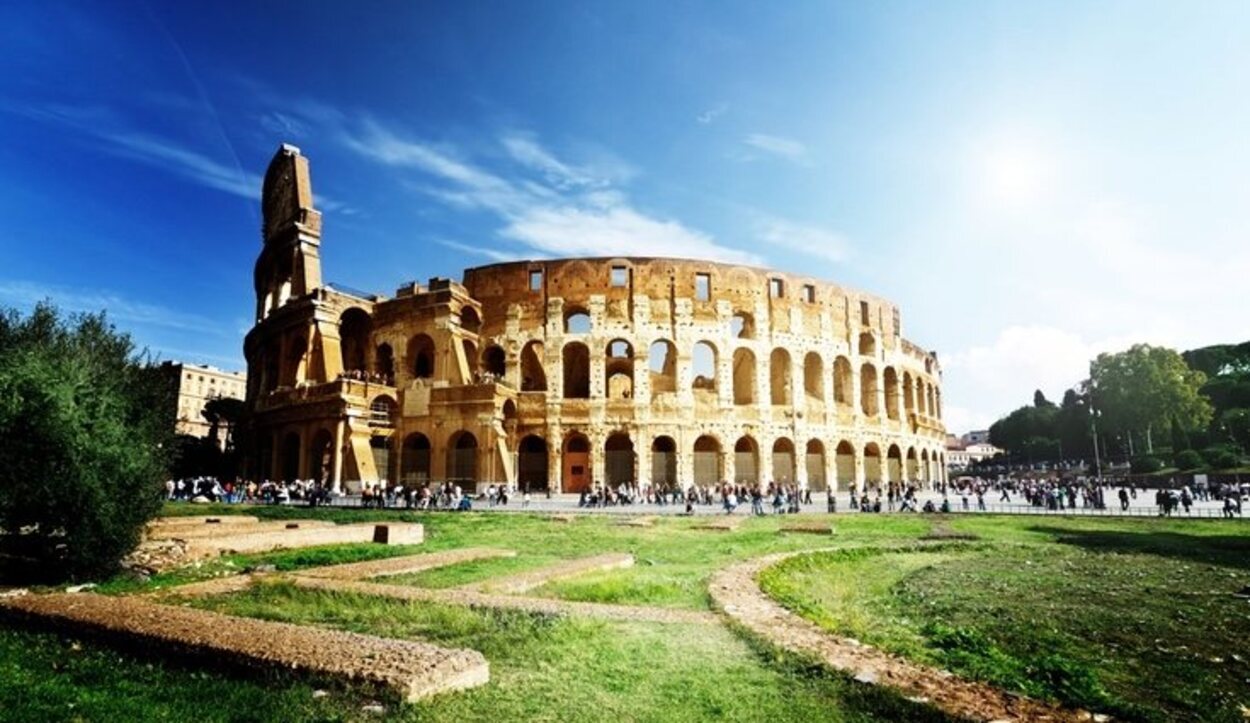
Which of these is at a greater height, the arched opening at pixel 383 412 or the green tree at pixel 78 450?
the arched opening at pixel 383 412

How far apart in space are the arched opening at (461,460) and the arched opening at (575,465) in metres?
4.79

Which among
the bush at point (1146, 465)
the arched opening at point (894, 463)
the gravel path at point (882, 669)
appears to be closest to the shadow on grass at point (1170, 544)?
the gravel path at point (882, 669)

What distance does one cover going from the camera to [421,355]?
121 feet

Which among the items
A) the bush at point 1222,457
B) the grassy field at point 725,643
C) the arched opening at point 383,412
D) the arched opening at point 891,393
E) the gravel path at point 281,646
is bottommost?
the grassy field at point 725,643

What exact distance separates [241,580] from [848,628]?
288 inches

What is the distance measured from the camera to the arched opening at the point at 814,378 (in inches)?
1489

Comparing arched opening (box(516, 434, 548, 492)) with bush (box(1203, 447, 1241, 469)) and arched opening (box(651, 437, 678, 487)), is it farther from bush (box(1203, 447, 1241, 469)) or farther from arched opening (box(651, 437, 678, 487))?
bush (box(1203, 447, 1241, 469))

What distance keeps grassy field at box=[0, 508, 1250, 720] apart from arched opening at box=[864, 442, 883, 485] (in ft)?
86.7

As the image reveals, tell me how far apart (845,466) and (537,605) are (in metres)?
33.9

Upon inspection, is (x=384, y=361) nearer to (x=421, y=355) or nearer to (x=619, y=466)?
(x=421, y=355)

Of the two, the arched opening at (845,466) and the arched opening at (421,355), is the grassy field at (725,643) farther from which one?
the arched opening at (845,466)

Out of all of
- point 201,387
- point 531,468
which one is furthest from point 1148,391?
point 201,387

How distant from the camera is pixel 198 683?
441 cm

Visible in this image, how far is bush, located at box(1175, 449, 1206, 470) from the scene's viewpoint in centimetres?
4866
